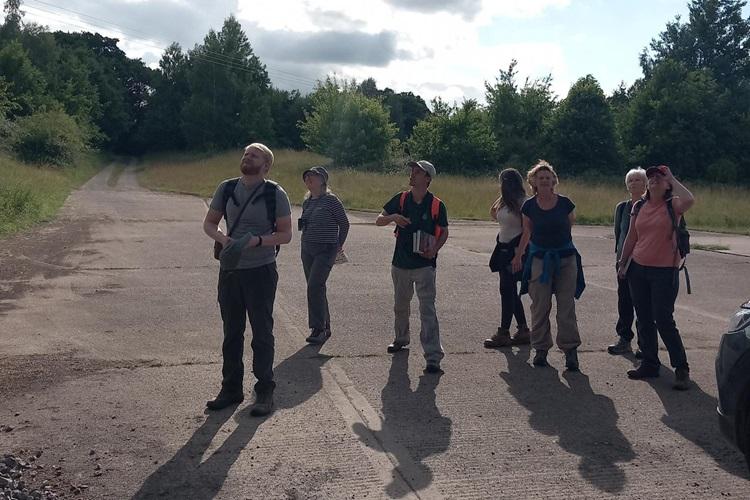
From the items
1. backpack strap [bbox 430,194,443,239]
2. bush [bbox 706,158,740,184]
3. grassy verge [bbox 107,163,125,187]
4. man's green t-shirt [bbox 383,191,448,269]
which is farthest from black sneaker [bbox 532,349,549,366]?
bush [bbox 706,158,740,184]

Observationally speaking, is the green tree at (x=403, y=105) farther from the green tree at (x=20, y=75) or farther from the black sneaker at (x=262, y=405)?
the black sneaker at (x=262, y=405)

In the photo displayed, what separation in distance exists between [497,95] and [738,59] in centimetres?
3295

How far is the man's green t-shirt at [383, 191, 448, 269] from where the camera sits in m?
6.57

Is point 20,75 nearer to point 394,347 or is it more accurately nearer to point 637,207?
point 394,347

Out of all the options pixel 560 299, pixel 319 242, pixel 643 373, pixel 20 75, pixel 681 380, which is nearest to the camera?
pixel 681 380

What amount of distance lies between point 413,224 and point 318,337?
1.71 metres

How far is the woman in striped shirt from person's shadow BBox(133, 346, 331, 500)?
50.1 inches

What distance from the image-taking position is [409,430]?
498 centimetres

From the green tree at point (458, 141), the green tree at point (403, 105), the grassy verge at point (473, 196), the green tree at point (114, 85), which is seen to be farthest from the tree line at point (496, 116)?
the green tree at point (403, 105)

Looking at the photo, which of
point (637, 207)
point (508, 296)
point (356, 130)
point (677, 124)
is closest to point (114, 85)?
point (356, 130)

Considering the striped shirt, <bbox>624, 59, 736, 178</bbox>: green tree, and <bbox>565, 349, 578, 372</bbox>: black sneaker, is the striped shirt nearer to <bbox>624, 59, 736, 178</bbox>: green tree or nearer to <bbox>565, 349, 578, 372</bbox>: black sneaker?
<bbox>565, 349, 578, 372</bbox>: black sneaker

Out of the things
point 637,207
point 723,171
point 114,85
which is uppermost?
point 114,85

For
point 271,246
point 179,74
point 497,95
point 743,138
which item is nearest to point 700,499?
point 271,246

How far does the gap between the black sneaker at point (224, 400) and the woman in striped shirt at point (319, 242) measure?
2.04 m
